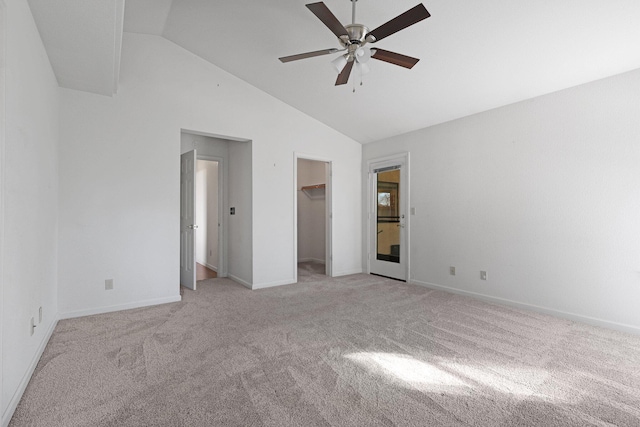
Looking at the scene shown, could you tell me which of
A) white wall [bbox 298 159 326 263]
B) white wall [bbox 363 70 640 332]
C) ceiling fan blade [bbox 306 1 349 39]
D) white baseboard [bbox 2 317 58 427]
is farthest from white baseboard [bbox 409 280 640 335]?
white baseboard [bbox 2 317 58 427]

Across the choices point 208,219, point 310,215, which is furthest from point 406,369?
point 310,215

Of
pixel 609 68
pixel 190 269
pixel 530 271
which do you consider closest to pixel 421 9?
pixel 609 68

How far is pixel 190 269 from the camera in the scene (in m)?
4.55

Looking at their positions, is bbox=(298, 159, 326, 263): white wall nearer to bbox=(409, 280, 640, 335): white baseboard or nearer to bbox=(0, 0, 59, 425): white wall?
bbox=(409, 280, 640, 335): white baseboard

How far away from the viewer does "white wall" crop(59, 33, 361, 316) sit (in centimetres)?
344

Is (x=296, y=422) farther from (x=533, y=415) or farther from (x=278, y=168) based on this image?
(x=278, y=168)

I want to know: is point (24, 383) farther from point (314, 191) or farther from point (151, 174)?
point (314, 191)

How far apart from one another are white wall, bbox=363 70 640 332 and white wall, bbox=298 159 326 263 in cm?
282

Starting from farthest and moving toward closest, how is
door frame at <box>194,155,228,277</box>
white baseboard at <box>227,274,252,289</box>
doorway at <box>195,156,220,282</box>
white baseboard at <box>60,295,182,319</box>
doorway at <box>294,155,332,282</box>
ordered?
1. doorway at <box>294,155,332,282</box>
2. doorway at <box>195,156,220,282</box>
3. door frame at <box>194,155,228,277</box>
4. white baseboard at <box>227,274,252,289</box>
5. white baseboard at <box>60,295,182,319</box>

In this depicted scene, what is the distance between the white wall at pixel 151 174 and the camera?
3441 mm

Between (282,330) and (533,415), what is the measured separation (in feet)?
6.45

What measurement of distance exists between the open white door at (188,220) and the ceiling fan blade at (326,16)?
2.77 m

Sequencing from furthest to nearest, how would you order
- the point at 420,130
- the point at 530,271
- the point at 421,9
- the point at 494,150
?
the point at 420,130, the point at 494,150, the point at 530,271, the point at 421,9

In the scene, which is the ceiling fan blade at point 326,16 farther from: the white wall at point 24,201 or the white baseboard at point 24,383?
the white baseboard at point 24,383
